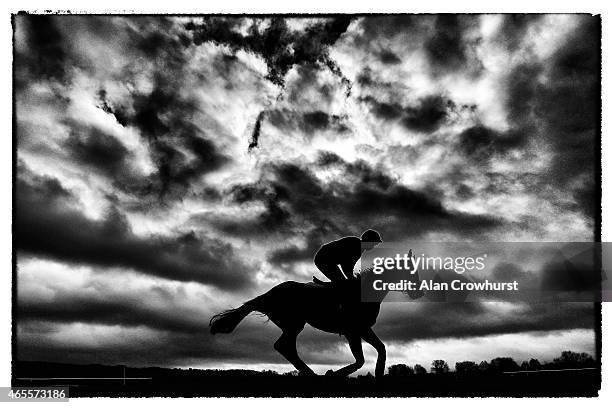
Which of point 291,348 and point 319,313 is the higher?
point 319,313

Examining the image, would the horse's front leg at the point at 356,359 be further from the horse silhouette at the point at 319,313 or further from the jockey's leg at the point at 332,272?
the jockey's leg at the point at 332,272

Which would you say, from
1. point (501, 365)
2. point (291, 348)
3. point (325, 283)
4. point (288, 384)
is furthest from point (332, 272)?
point (501, 365)

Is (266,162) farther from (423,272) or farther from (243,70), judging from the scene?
(423,272)

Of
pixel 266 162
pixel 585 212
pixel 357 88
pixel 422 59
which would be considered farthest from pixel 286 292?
pixel 585 212

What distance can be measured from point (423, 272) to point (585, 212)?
1.78 meters

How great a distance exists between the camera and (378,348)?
639cm

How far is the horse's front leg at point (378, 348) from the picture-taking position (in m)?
6.38

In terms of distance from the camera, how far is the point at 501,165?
254 inches

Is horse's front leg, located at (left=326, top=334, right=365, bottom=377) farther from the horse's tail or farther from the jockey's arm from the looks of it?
the horse's tail

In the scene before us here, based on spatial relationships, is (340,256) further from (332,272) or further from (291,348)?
(291,348)

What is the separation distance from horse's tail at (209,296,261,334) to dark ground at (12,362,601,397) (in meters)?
0.46

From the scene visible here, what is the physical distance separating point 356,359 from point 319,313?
0.61 meters

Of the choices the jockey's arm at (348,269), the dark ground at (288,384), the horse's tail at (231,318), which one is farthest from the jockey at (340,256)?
the dark ground at (288,384)

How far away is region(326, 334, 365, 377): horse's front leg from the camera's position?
6422mm
